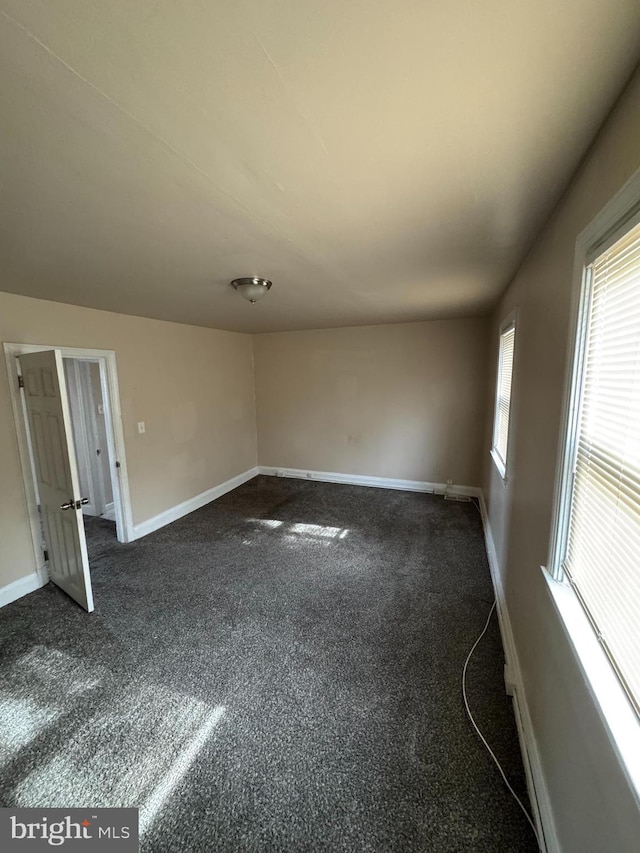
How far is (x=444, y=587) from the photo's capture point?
2.68 m

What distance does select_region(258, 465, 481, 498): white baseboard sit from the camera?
463 centimetres

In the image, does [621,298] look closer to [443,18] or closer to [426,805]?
[443,18]

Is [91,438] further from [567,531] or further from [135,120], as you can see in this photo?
[567,531]

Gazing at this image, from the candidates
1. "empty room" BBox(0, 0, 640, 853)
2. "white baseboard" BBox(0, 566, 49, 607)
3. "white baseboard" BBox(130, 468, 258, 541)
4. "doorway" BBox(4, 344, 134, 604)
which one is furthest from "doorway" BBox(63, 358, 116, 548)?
"white baseboard" BBox(0, 566, 49, 607)

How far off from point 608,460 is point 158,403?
12.8 feet

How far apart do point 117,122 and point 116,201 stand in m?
0.45

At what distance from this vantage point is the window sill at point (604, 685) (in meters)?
0.75

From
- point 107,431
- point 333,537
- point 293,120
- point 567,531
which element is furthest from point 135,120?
point 333,537

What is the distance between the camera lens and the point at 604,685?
2.94 ft

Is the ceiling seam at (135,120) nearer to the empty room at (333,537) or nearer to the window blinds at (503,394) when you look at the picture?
the empty room at (333,537)

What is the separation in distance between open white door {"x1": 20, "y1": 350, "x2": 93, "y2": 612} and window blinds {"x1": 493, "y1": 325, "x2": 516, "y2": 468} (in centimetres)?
339

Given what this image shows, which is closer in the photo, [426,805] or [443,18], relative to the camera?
[443,18]

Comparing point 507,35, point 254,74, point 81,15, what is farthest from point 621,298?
point 81,15

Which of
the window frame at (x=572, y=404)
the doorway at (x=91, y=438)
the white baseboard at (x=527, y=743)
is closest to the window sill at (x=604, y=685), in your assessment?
the window frame at (x=572, y=404)
